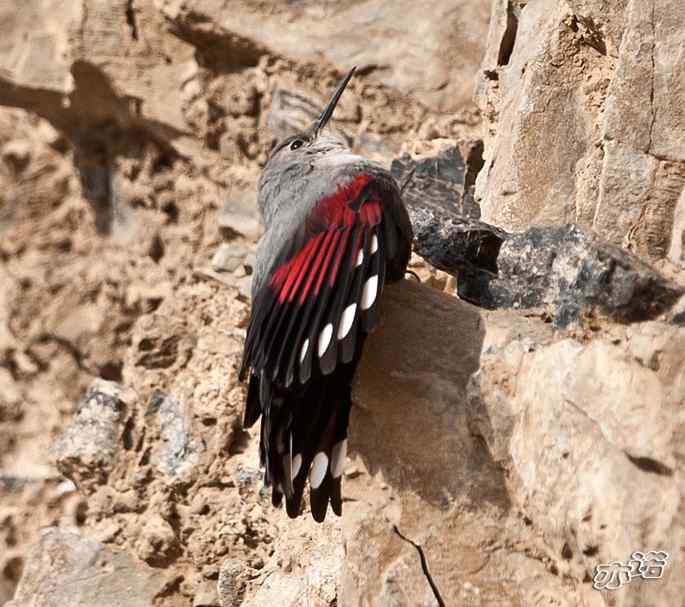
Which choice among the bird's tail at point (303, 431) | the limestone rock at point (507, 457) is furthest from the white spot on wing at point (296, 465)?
the limestone rock at point (507, 457)

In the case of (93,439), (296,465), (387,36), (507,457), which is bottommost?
(93,439)

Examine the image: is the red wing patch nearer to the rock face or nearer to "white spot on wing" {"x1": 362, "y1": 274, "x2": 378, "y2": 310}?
"white spot on wing" {"x1": 362, "y1": 274, "x2": 378, "y2": 310}

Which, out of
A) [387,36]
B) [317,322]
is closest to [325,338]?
[317,322]

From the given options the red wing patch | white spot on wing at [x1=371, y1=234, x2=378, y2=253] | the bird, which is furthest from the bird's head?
white spot on wing at [x1=371, y1=234, x2=378, y2=253]

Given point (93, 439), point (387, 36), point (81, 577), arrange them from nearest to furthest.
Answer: point (81, 577) < point (93, 439) < point (387, 36)

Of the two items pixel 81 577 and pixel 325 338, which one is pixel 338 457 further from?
pixel 81 577

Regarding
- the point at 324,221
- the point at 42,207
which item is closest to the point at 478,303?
the point at 324,221
